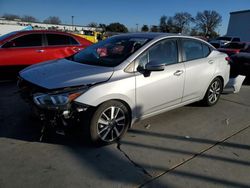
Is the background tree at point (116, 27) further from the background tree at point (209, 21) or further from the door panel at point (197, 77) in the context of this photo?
the door panel at point (197, 77)

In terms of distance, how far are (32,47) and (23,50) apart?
0.90ft

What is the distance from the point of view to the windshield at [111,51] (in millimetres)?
3736

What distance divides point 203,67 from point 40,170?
3337 mm

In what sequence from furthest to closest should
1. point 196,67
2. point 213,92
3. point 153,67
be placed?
point 213,92
point 196,67
point 153,67

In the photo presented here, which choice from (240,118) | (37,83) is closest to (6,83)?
(37,83)

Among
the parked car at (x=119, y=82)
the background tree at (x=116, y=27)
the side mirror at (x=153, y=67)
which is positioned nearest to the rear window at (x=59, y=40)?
the parked car at (x=119, y=82)

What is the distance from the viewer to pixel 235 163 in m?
3.14

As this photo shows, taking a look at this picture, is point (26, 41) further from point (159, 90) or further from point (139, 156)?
point (139, 156)

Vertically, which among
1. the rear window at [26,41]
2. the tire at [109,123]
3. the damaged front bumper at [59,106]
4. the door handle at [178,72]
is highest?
the rear window at [26,41]

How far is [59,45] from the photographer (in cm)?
723

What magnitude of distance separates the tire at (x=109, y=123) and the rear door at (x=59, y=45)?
427cm

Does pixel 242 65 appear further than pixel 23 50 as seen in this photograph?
Yes

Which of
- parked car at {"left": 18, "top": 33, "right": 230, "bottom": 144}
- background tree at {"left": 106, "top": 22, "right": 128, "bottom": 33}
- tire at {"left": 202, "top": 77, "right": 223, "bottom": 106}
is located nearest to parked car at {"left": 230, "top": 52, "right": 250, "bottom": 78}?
tire at {"left": 202, "top": 77, "right": 223, "bottom": 106}

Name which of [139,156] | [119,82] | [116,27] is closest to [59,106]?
[119,82]
